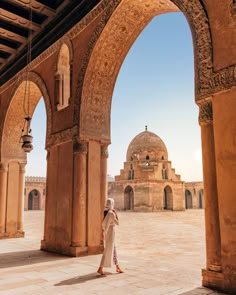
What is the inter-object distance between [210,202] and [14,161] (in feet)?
28.0

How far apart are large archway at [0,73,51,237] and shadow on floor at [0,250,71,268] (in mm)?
3361

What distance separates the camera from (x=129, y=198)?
1458 inches

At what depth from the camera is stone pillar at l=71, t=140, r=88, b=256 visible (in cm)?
688

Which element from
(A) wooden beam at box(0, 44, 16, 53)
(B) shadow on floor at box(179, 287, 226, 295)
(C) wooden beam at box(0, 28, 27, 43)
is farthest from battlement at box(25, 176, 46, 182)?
(B) shadow on floor at box(179, 287, 226, 295)

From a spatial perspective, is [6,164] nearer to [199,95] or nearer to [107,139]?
[107,139]

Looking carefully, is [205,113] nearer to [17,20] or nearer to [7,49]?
[17,20]

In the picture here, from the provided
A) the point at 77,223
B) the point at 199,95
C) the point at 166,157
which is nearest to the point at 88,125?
the point at 77,223

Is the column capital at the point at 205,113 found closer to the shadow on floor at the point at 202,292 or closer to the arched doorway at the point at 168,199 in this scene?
the shadow on floor at the point at 202,292

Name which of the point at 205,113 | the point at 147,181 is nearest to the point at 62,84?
the point at 205,113

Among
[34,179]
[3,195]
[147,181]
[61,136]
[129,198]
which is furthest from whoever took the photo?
[34,179]

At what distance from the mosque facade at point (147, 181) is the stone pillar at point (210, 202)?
28.9 m

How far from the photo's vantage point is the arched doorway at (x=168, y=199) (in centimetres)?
3597

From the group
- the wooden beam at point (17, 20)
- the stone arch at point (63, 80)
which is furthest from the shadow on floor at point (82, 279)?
the wooden beam at point (17, 20)

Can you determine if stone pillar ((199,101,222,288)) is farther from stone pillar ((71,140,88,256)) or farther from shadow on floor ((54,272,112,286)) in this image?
stone pillar ((71,140,88,256))
